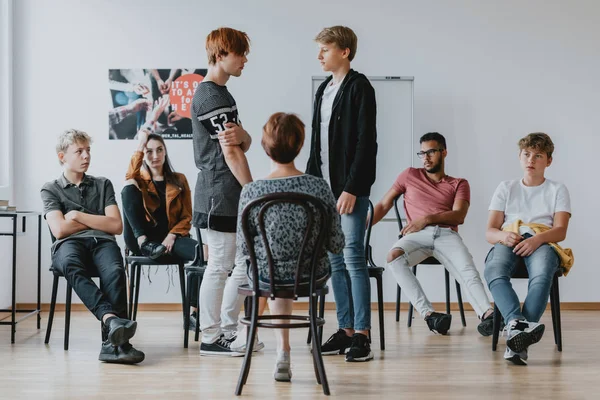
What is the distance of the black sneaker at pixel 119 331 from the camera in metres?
3.29

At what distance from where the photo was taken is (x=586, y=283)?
5.32 metres

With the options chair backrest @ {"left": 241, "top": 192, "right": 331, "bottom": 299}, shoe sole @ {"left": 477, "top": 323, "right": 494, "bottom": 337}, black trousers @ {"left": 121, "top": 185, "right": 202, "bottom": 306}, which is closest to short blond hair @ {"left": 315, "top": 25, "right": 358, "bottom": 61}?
chair backrest @ {"left": 241, "top": 192, "right": 331, "bottom": 299}

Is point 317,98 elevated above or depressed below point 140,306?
above

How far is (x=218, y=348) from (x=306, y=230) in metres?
1.12

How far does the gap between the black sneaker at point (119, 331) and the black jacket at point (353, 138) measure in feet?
3.63

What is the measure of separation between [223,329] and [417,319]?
1.75 m

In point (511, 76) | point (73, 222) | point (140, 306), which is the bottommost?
point (140, 306)

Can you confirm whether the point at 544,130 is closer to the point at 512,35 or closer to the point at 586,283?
the point at 512,35

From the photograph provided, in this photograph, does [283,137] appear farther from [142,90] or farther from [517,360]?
[142,90]

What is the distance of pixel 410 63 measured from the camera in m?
5.30

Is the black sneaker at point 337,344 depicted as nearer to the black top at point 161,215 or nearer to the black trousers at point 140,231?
the black trousers at point 140,231

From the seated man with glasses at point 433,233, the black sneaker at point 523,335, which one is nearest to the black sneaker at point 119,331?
the seated man with glasses at point 433,233

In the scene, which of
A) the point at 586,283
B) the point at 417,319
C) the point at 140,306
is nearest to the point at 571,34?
the point at 586,283

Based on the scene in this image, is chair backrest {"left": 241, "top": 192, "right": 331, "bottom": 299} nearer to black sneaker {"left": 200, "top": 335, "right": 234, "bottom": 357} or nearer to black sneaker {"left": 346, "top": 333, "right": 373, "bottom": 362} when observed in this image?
black sneaker {"left": 346, "top": 333, "right": 373, "bottom": 362}
